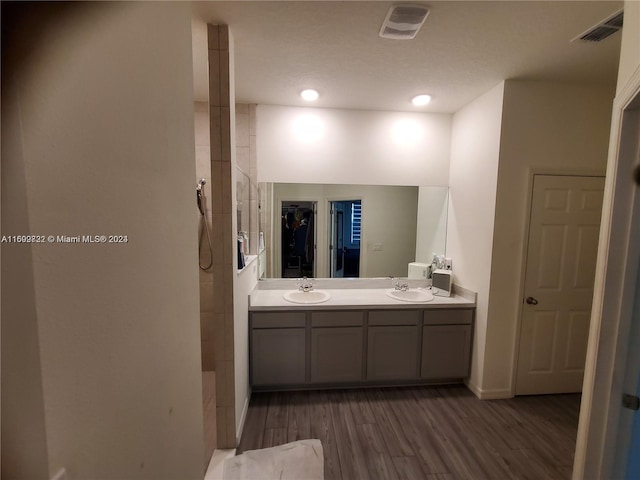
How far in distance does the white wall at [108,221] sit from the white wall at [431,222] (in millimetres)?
2584

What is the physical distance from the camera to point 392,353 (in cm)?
247

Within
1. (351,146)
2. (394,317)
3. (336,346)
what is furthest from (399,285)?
(351,146)

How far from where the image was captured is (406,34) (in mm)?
1565

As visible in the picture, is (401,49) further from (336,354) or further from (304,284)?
(336,354)

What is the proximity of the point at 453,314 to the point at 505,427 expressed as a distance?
866mm

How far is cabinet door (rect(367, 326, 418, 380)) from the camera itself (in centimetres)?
245

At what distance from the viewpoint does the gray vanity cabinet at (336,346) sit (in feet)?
7.82

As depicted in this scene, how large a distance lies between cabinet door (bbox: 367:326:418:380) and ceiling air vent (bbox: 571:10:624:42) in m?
2.26

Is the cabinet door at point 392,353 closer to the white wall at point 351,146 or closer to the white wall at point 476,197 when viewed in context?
the white wall at point 476,197

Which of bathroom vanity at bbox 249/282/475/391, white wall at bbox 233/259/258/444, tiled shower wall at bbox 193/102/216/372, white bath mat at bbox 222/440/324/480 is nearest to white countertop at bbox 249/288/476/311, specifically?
bathroom vanity at bbox 249/282/475/391

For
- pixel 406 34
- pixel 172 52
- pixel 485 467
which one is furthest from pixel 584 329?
pixel 172 52

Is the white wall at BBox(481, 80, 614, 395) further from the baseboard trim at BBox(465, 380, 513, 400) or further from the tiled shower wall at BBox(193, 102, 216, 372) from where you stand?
the tiled shower wall at BBox(193, 102, 216, 372)

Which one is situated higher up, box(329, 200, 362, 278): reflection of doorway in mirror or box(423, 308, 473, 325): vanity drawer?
box(329, 200, 362, 278): reflection of doorway in mirror

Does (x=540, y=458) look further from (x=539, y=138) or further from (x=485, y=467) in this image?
(x=539, y=138)
